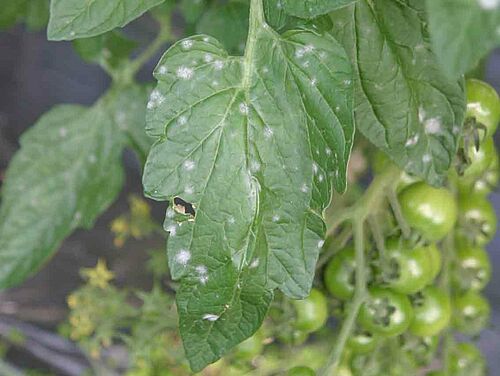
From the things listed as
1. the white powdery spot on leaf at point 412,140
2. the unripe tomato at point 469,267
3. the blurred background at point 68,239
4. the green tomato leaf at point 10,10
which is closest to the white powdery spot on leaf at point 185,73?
the white powdery spot on leaf at point 412,140

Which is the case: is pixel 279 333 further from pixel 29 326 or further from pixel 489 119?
pixel 29 326

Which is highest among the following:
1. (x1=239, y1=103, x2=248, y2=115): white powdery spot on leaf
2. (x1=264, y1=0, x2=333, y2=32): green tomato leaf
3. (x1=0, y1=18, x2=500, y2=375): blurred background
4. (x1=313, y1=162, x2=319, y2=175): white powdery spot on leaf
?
(x1=264, y1=0, x2=333, y2=32): green tomato leaf

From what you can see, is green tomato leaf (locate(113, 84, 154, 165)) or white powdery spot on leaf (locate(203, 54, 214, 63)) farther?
green tomato leaf (locate(113, 84, 154, 165))

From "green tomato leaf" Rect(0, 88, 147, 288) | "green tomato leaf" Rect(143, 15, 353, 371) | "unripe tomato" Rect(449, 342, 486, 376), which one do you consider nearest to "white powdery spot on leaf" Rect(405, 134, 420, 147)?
"green tomato leaf" Rect(143, 15, 353, 371)

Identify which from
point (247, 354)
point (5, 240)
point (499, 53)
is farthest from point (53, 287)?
point (499, 53)

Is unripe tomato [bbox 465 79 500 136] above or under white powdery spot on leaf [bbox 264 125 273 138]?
under

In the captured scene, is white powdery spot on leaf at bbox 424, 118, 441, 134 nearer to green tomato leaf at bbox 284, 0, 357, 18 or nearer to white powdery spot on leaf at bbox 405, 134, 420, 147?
white powdery spot on leaf at bbox 405, 134, 420, 147
